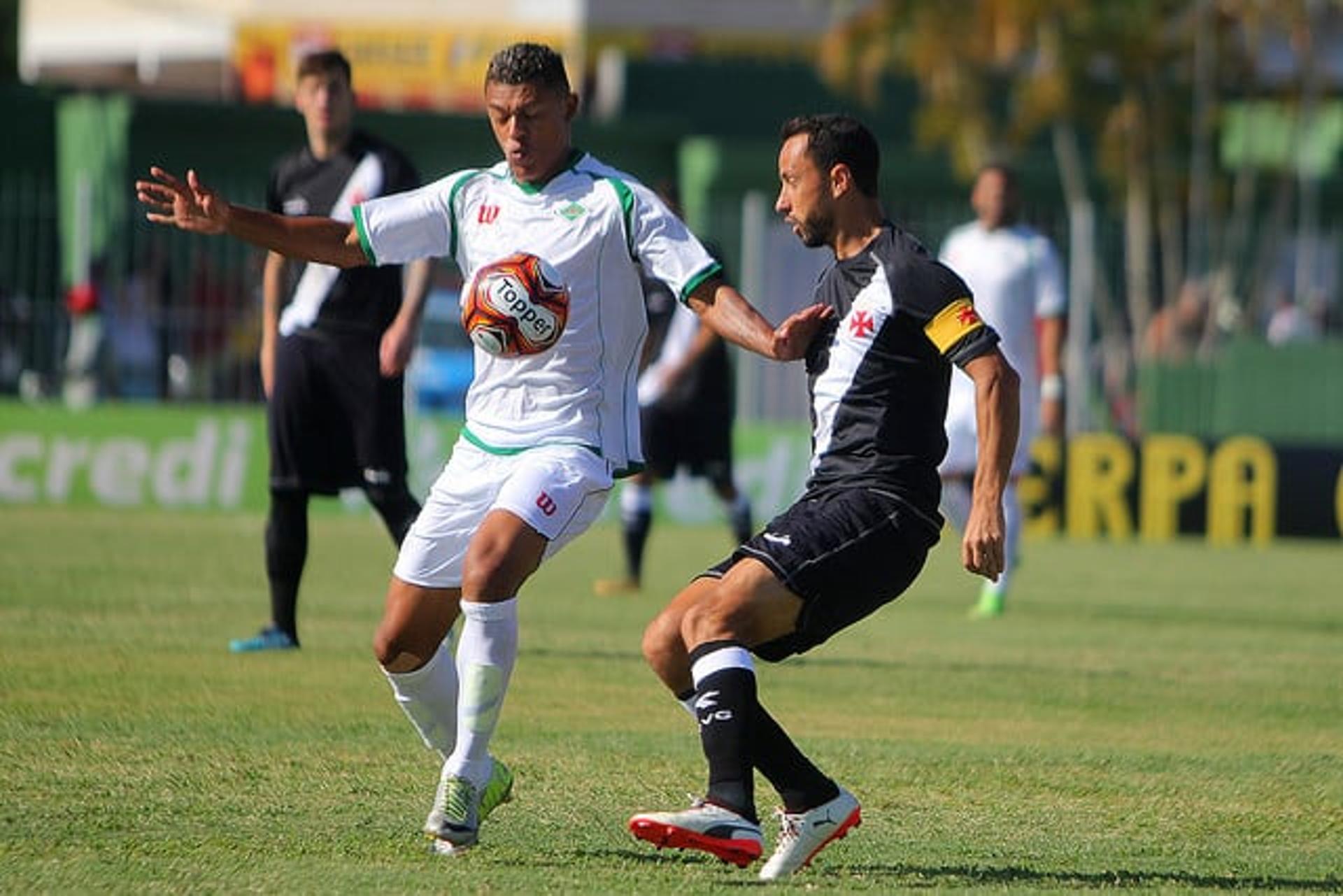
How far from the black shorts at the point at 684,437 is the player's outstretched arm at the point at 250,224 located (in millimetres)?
8343

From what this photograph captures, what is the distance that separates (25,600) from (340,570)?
309 cm

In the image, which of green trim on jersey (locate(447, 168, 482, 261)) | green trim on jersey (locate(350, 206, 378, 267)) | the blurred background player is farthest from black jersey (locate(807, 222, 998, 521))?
the blurred background player

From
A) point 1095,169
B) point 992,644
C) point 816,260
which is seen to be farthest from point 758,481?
point 1095,169

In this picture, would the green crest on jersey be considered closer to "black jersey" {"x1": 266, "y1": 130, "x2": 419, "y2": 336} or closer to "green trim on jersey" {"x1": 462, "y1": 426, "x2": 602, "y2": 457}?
"green trim on jersey" {"x1": 462, "y1": 426, "x2": 602, "y2": 457}

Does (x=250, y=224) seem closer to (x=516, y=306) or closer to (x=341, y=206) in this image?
(x=516, y=306)

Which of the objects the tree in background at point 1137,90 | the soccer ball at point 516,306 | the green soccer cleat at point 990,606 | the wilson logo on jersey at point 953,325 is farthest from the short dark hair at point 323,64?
the tree in background at point 1137,90

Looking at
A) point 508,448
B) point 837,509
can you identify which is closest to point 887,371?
point 837,509

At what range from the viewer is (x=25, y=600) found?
44.6ft

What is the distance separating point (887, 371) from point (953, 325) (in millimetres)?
242

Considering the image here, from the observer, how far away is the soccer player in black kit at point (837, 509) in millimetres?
6906

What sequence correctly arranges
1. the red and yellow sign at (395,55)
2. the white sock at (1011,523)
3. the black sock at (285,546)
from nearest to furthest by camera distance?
the black sock at (285,546), the white sock at (1011,523), the red and yellow sign at (395,55)

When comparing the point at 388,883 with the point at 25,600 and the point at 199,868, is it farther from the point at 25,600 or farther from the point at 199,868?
the point at 25,600

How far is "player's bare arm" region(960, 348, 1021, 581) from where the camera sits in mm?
6855

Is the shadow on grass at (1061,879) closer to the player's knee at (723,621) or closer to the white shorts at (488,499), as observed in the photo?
the player's knee at (723,621)
